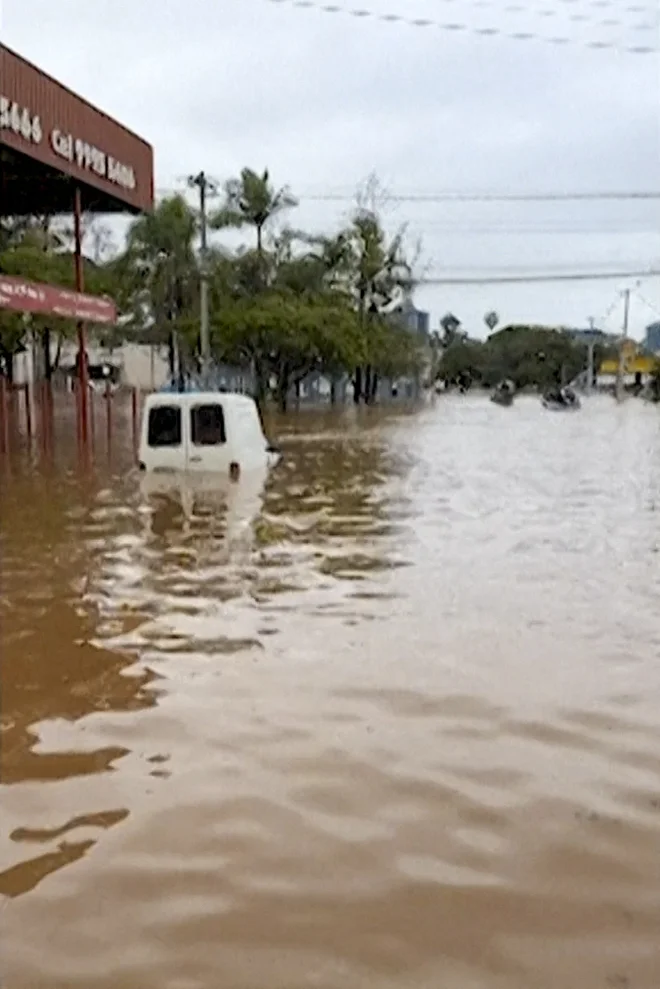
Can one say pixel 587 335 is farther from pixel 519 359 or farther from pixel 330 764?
pixel 330 764

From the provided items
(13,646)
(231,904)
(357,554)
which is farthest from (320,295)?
(231,904)

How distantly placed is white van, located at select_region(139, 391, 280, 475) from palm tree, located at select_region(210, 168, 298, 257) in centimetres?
3465

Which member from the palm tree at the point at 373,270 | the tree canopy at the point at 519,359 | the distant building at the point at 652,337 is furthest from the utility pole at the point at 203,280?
the distant building at the point at 652,337

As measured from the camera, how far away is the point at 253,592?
9.84 meters

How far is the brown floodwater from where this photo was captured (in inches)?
157

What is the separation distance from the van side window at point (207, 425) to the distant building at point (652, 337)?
134664 millimetres

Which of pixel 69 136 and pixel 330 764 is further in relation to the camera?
pixel 69 136

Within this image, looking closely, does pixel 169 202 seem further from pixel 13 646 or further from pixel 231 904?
pixel 231 904

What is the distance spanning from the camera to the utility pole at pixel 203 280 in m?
44.3

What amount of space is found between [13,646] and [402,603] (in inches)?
117

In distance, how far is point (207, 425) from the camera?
18.0 metres

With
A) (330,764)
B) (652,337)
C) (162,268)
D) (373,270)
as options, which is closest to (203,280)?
(162,268)

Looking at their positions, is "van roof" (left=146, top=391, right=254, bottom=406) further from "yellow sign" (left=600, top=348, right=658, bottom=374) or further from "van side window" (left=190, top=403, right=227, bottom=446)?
"yellow sign" (left=600, top=348, right=658, bottom=374)

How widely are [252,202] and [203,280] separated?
953 centimetres
